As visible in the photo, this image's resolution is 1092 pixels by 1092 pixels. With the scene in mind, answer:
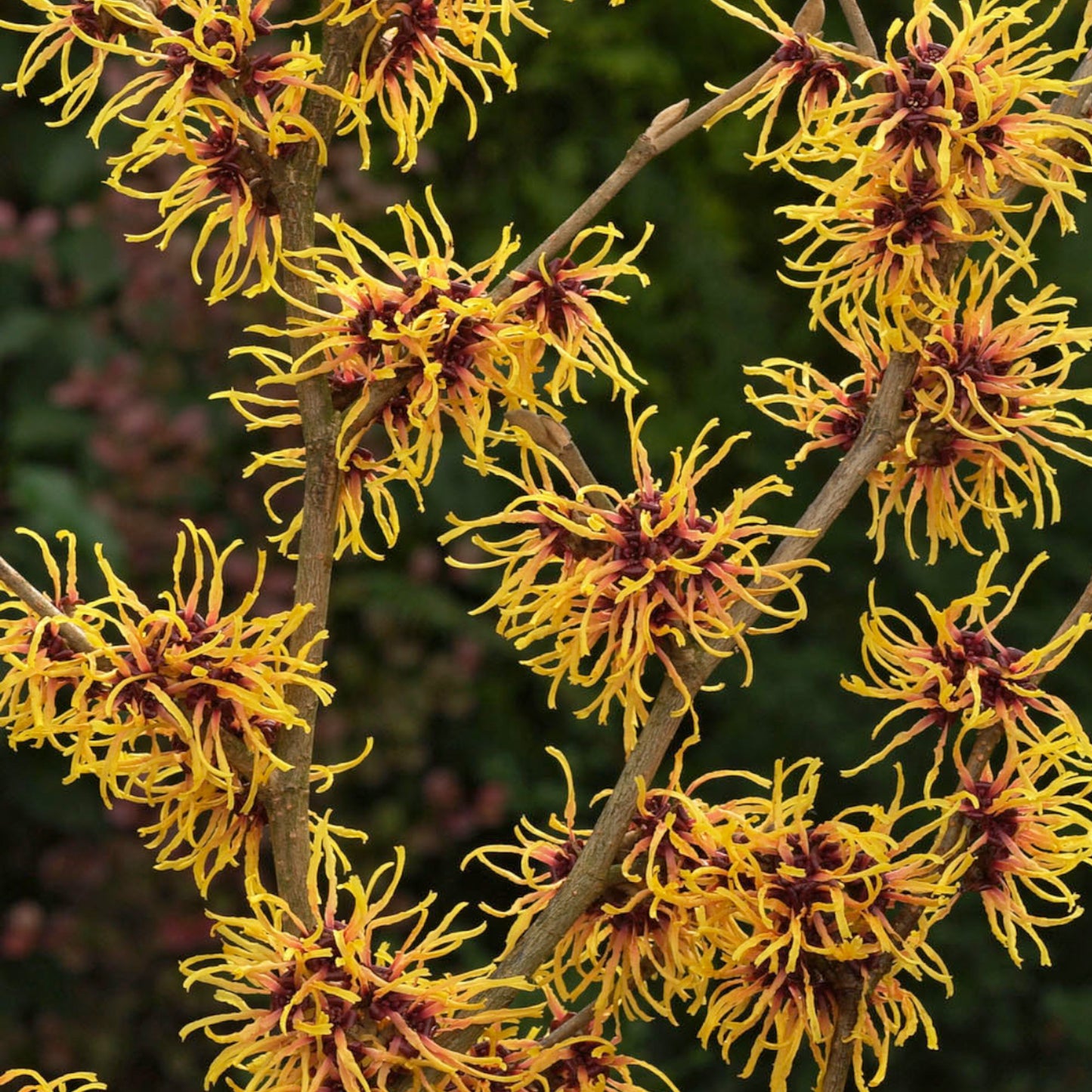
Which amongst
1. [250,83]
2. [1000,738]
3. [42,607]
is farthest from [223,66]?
[1000,738]

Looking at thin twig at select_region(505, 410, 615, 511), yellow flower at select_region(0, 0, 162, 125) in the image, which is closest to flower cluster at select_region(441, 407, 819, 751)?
thin twig at select_region(505, 410, 615, 511)

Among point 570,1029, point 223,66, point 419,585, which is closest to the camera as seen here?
point 223,66

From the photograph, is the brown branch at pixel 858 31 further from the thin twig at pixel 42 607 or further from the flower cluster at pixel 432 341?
the thin twig at pixel 42 607

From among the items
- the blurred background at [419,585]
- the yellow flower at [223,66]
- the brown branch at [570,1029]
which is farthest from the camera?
the blurred background at [419,585]

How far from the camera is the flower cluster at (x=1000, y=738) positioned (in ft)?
2.46

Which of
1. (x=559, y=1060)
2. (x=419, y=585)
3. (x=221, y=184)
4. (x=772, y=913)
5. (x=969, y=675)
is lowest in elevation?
(x=419, y=585)

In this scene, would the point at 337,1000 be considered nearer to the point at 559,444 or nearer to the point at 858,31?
the point at 559,444

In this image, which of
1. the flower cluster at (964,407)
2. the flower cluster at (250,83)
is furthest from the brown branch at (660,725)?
the flower cluster at (250,83)

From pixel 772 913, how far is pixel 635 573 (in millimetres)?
164

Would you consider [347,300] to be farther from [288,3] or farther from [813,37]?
[288,3]

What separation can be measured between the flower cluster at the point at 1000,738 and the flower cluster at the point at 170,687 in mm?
256

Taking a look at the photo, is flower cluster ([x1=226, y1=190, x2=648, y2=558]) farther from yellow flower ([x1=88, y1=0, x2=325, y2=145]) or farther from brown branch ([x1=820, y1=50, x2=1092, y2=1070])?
brown branch ([x1=820, y1=50, x2=1092, y2=1070])

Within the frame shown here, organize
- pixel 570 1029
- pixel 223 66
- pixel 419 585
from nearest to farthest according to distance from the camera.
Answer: pixel 223 66, pixel 570 1029, pixel 419 585

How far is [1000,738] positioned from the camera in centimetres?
79
